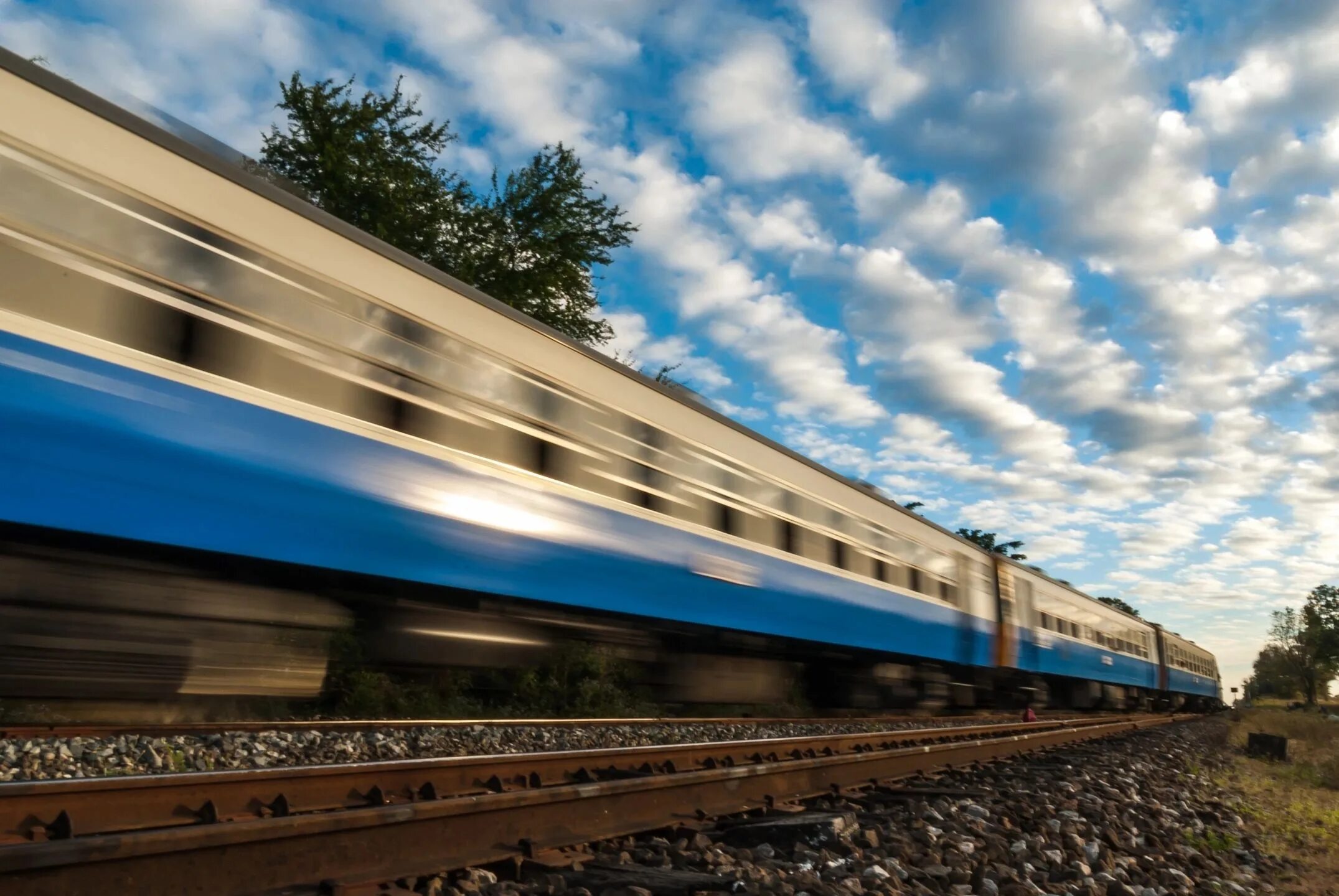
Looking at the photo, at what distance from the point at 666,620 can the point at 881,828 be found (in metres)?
Answer: 3.64

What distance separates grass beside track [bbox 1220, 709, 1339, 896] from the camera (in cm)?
476

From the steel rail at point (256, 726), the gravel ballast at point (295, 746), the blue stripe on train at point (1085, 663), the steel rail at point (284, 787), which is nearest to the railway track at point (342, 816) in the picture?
the steel rail at point (284, 787)

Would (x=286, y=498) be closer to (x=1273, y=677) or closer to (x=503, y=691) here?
(x=503, y=691)

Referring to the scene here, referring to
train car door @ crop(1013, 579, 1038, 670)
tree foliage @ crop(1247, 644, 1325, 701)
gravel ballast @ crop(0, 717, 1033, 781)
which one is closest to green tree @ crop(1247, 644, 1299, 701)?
tree foliage @ crop(1247, 644, 1325, 701)

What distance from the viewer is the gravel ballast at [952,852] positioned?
3.22 m

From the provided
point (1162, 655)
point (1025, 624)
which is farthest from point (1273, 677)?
point (1025, 624)

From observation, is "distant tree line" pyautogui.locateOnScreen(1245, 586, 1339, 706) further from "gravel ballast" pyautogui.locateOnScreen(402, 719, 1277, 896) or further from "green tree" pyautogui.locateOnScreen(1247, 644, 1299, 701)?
"gravel ballast" pyautogui.locateOnScreen(402, 719, 1277, 896)

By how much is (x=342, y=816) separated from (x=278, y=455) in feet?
8.70

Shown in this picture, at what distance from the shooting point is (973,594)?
1541cm

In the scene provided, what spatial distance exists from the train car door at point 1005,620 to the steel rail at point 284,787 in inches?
462

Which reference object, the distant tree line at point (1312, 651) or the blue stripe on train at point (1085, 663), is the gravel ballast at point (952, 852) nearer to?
the blue stripe on train at point (1085, 663)

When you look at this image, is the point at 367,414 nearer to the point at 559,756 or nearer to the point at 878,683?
the point at 559,756

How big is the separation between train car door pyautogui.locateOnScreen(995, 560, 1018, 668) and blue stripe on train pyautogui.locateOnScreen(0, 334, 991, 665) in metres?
10.0

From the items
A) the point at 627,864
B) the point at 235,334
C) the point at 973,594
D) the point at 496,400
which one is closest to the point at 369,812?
the point at 627,864
